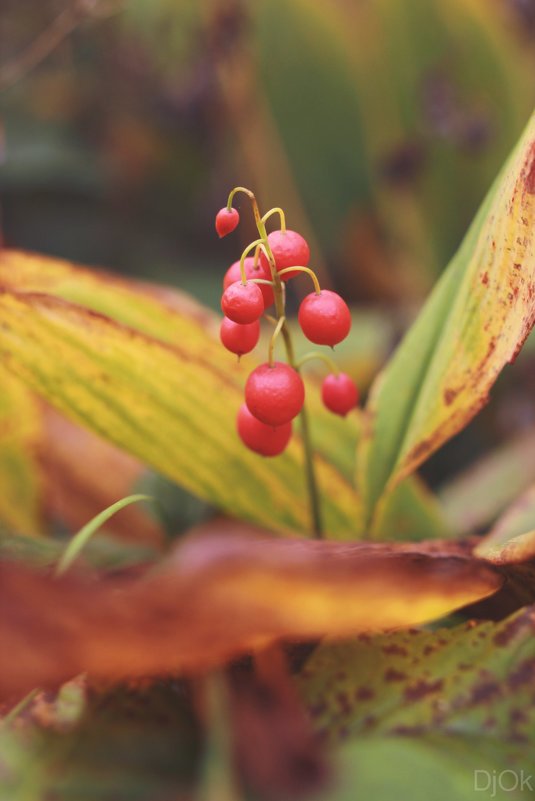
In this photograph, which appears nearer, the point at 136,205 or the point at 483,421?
the point at 483,421

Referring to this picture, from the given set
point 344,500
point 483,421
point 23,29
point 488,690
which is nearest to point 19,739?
point 488,690

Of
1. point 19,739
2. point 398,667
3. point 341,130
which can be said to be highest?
point 341,130

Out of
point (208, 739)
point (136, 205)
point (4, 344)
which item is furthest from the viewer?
point (136, 205)

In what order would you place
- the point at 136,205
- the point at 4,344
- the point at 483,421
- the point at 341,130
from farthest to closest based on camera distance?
the point at 136,205 → the point at 341,130 → the point at 483,421 → the point at 4,344

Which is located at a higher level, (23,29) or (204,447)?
(23,29)

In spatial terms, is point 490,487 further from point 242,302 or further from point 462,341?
point 242,302

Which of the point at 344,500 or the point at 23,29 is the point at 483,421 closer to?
the point at 344,500

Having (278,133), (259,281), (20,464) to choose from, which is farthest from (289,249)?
(278,133)

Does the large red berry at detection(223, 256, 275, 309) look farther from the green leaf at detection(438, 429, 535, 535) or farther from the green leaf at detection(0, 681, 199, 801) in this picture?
the green leaf at detection(438, 429, 535, 535)
